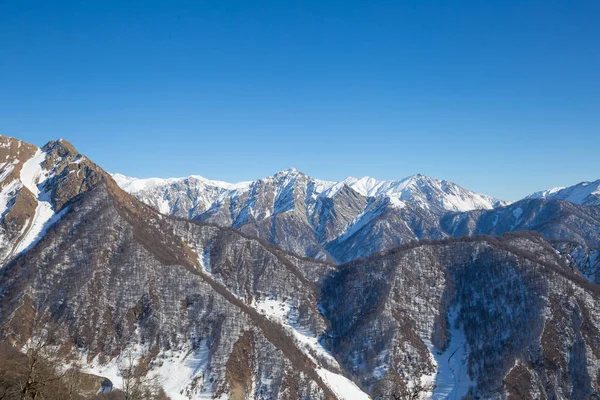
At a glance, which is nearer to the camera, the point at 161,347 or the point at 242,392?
the point at 242,392

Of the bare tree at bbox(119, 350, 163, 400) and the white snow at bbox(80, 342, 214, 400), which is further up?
the white snow at bbox(80, 342, 214, 400)

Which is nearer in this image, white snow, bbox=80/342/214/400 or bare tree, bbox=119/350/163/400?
bare tree, bbox=119/350/163/400

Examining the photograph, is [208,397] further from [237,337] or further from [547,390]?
[547,390]

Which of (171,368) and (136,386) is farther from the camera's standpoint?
(171,368)

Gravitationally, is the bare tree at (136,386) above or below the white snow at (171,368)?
below

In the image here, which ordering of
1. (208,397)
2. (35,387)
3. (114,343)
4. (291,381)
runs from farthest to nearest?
(114,343) → (291,381) → (208,397) → (35,387)

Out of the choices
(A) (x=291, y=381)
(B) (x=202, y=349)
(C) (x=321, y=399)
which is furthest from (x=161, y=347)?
(C) (x=321, y=399)

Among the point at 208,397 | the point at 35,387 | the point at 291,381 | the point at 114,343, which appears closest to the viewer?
the point at 35,387

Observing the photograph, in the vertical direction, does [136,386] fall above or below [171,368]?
below

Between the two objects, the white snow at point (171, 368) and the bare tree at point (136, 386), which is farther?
the white snow at point (171, 368)

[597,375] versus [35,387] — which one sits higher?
[35,387]

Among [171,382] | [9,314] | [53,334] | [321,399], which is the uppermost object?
[9,314]
